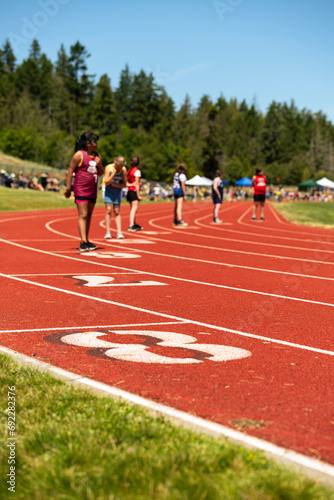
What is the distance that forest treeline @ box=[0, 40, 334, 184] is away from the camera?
87.4 m

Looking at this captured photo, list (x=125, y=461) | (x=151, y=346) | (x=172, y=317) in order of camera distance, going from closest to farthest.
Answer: (x=125, y=461) → (x=151, y=346) → (x=172, y=317)

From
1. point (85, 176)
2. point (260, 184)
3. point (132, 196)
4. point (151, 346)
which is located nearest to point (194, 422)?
point (151, 346)

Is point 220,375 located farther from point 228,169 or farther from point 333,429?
point 228,169

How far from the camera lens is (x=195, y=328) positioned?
5516mm

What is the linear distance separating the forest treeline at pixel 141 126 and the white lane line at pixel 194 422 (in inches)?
2901

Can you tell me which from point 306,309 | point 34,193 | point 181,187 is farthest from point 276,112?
point 306,309

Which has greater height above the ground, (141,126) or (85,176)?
(141,126)

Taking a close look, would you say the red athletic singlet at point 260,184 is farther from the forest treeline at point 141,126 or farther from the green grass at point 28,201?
the forest treeline at point 141,126

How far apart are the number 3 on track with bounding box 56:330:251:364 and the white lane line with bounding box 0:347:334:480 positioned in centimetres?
60

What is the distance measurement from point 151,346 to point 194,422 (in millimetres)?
1696

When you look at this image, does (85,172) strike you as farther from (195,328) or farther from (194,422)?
(194,422)

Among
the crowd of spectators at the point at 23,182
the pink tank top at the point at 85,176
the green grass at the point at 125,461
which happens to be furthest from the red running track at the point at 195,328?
the crowd of spectators at the point at 23,182

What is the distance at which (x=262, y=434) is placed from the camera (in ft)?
10.0

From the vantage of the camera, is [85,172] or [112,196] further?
[112,196]
